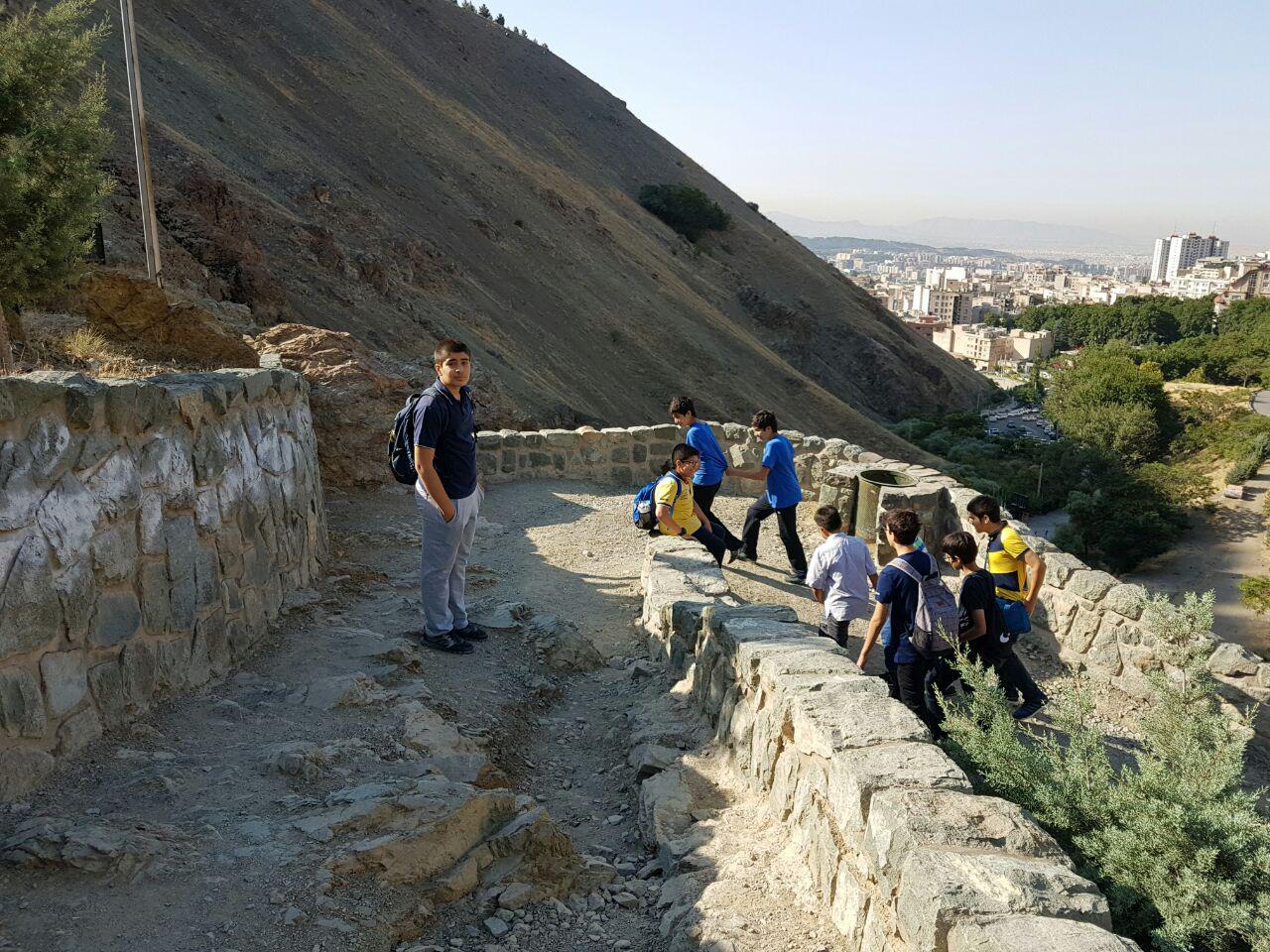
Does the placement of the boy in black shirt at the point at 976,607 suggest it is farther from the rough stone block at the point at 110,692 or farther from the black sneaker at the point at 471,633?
the rough stone block at the point at 110,692

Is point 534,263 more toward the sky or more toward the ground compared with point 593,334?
more toward the sky

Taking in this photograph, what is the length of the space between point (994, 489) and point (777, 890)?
36.9 meters

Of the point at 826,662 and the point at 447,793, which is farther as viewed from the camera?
the point at 826,662

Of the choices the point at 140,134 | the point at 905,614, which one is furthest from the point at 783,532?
the point at 140,134

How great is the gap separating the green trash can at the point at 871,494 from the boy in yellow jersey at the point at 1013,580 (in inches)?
142

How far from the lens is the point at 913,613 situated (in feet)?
15.7

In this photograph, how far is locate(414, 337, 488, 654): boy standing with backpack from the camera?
4.99 m

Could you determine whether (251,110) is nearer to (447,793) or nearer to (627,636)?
(627,636)

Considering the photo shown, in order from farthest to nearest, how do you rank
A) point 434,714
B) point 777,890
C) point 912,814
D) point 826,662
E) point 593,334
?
point 593,334, point 434,714, point 826,662, point 777,890, point 912,814

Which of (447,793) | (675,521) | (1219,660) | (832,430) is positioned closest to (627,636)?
(675,521)

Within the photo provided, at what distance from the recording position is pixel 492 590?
6988 millimetres

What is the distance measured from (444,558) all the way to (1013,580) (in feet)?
11.6

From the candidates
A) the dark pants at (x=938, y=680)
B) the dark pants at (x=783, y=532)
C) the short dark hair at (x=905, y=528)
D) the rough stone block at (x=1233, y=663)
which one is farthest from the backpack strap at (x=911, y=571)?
the rough stone block at (x=1233, y=663)

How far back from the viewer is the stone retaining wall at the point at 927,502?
6.90 meters
